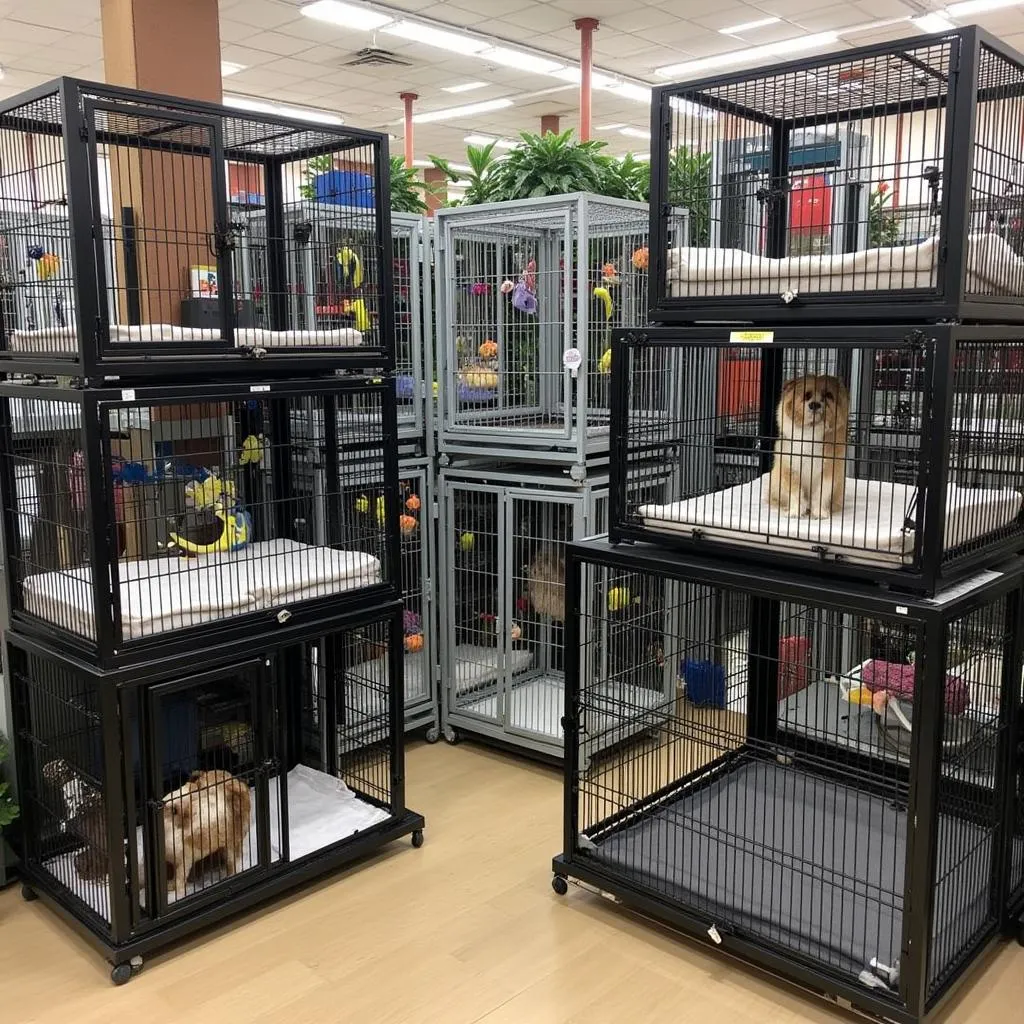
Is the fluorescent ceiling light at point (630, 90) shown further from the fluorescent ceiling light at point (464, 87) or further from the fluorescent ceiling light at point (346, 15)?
the fluorescent ceiling light at point (346, 15)

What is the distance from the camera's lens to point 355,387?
293cm

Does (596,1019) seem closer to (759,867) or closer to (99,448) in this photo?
(759,867)

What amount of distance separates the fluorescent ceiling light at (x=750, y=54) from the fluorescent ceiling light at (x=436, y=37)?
1.75m

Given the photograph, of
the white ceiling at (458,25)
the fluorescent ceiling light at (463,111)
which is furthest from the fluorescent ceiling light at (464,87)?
the fluorescent ceiling light at (463,111)

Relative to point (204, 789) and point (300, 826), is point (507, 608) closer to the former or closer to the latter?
point (300, 826)

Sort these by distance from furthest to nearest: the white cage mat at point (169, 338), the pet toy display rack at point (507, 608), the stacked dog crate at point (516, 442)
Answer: the pet toy display rack at point (507, 608) < the stacked dog crate at point (516, 442) < the white cage mat at point (169, 338)

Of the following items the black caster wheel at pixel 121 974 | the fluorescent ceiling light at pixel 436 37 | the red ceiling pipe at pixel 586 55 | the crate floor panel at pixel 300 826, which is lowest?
the black caster wheel at pixel 121 974

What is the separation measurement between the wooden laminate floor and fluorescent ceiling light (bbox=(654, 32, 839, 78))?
670 cm

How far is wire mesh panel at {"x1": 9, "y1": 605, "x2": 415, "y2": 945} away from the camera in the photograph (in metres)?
2.50

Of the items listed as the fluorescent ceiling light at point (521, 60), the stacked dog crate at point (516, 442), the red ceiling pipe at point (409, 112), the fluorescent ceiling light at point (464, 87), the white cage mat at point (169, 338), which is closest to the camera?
the white cage mat at point (169, 338)

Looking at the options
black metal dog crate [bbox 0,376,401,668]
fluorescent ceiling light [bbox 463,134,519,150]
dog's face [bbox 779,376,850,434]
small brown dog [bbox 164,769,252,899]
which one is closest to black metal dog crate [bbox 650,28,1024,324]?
dog's face [bbox 779,376,850,434]

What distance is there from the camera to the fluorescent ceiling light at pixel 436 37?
23.4 ft

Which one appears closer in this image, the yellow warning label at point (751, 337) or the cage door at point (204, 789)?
the yellow warning label at point (751, 337)

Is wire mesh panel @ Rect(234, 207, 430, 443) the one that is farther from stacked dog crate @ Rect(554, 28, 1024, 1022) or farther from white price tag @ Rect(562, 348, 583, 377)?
stacked dog crate @ Rect(554, 28, 1024, 1022)
